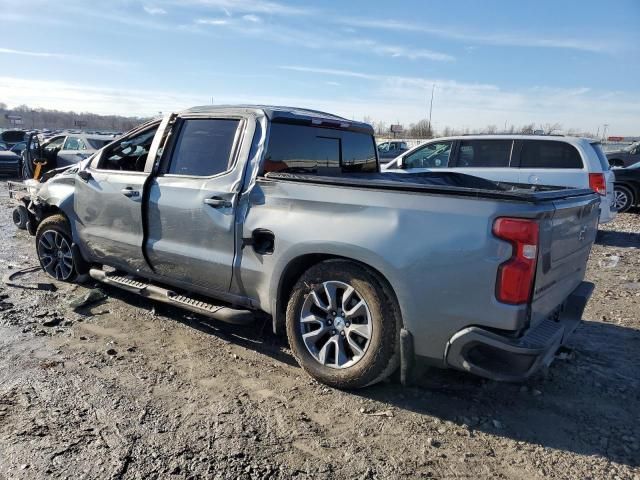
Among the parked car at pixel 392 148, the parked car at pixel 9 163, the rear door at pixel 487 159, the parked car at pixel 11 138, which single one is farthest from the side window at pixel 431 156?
the parked car at pixel 11 138

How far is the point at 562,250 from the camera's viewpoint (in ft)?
10.5

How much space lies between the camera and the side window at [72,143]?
14582mm

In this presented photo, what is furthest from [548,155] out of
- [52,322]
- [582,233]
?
[52,322]

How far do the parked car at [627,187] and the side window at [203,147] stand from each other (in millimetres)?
11077

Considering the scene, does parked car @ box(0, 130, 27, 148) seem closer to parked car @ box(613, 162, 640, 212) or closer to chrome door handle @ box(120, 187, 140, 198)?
chrome door handle @ box(120, 187, 140, 198)

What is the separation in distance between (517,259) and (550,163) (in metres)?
6.60

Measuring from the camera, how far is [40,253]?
5.86 m

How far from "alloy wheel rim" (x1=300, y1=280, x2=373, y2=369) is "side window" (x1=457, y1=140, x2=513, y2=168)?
6.47 m

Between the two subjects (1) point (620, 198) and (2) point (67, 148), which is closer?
(1) point (620, 198)

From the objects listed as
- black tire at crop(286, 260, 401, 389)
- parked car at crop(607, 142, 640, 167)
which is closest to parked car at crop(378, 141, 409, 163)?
parked car at crop(607, 142, 640, 167)

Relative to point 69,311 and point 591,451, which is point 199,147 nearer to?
point 69,311

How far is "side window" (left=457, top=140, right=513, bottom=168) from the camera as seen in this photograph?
8.91m

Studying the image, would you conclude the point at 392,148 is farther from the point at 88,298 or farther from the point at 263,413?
the point at 263,413

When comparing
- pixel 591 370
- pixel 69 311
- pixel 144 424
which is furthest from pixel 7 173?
pixel 591 370
